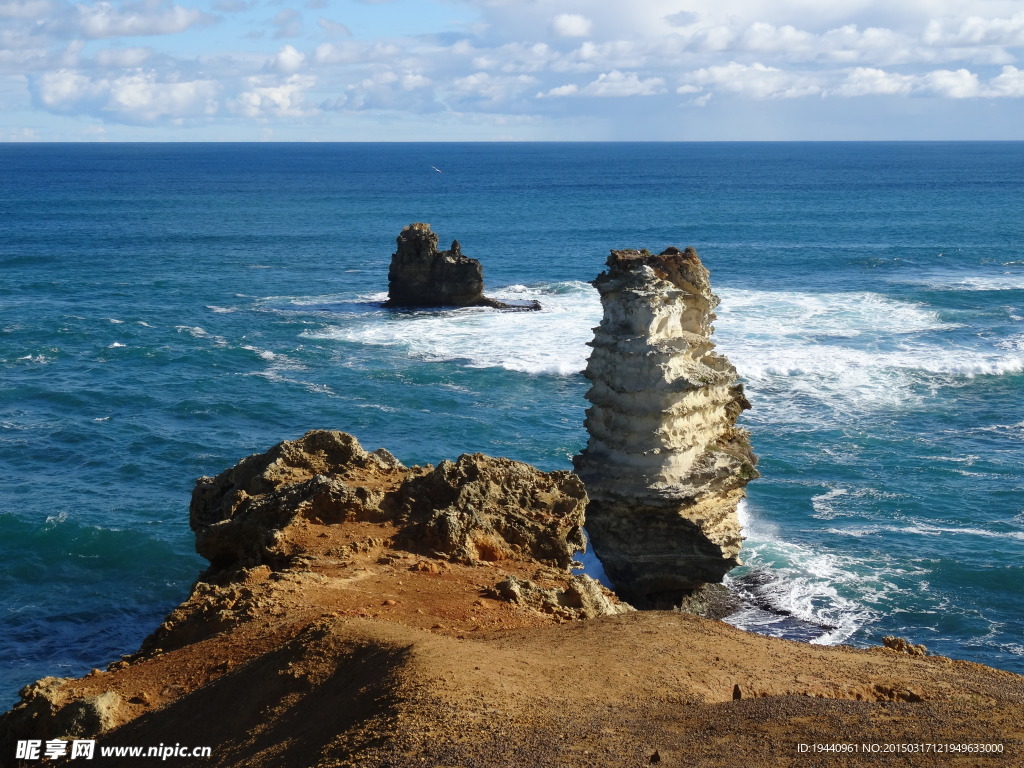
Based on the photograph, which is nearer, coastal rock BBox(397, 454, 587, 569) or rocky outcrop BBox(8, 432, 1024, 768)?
rocky outcrop BBox(8, 432, 1024, 768)

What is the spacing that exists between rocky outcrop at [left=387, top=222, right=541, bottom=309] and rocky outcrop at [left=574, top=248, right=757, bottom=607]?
128 feet

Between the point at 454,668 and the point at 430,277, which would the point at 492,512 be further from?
the point at 430,277

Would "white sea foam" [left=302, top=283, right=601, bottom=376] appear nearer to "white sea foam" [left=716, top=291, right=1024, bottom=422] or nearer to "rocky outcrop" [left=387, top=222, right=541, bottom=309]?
"rocky outcrop" [left=387, top=222, right=541, bottom=309]

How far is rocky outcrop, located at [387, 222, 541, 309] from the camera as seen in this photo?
65.9m

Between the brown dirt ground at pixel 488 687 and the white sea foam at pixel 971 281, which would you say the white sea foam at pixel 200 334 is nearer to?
the white sea foam at pixel 971 281

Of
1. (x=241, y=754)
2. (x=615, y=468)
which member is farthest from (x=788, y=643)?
(x=615, y=468)

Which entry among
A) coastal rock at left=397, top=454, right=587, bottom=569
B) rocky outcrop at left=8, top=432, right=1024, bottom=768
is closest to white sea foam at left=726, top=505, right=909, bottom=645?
coastal rock at left=397, top=454, right=587, bottom=569

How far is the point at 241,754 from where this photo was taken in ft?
34.3

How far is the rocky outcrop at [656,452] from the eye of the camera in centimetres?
2562

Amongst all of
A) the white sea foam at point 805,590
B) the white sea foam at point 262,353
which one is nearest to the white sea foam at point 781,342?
the white sea foam at point 262,353

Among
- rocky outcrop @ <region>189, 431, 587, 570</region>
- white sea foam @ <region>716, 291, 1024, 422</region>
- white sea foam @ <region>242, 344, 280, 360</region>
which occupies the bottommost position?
white sea foam @ <region>242, 344, 280, 360</region>

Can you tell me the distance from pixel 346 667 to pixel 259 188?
510ft

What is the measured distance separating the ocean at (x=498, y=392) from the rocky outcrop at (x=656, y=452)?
2.51 m

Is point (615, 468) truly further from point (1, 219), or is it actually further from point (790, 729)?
point (1, 219)
